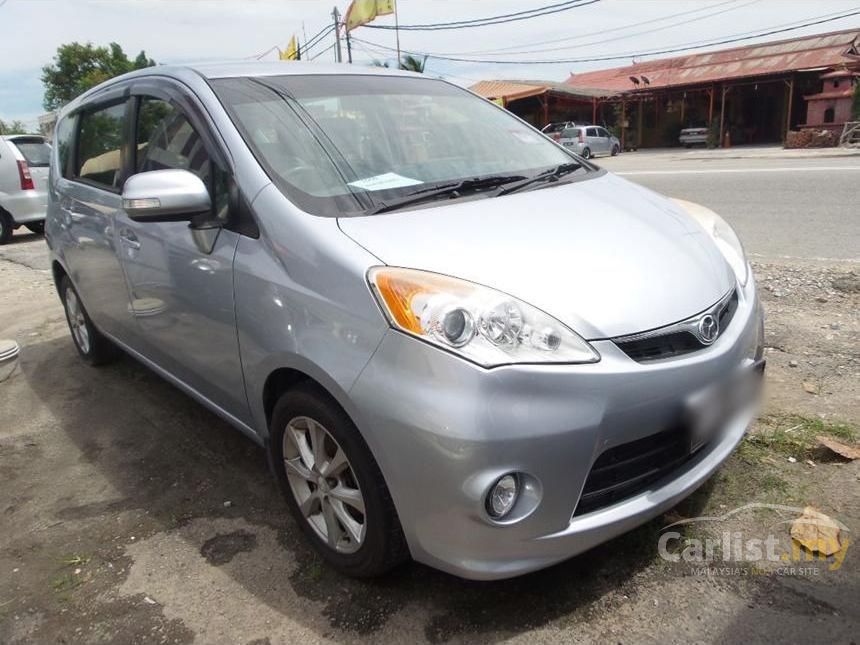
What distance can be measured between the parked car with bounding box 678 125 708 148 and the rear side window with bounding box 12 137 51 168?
27613 millimetres

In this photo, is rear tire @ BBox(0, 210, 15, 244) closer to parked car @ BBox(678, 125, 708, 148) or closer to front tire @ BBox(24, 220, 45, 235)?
front tire @ BBox(24, 220, 45, 235)

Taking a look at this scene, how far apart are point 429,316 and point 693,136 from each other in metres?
33.0

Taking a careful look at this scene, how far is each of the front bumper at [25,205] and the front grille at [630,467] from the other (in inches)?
425

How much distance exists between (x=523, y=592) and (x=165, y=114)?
7.94 ft

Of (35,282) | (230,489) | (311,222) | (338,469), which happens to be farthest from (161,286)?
(35,282)

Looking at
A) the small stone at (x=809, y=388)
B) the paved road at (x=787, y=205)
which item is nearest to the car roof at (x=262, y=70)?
the small stone at (x=809, y=388)

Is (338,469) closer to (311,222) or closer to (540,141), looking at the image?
(311,222)

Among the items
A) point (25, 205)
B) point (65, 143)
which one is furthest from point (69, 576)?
point (25, 205)

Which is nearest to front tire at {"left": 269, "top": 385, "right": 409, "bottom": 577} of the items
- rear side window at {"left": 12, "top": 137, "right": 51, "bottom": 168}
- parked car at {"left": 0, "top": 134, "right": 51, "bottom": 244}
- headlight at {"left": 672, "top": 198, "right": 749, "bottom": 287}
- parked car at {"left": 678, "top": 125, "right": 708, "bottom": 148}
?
headlight at {"left": 672, "top": 198, "right": 749, "bottom": 287}

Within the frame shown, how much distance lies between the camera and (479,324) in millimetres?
1833

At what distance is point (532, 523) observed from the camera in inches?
72.7

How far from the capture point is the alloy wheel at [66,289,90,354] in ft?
14.7

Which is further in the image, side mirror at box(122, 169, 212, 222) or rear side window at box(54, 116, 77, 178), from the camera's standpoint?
rear side window at box(54, 116, 77, 178)

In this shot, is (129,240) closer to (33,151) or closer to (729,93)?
(33,151)
